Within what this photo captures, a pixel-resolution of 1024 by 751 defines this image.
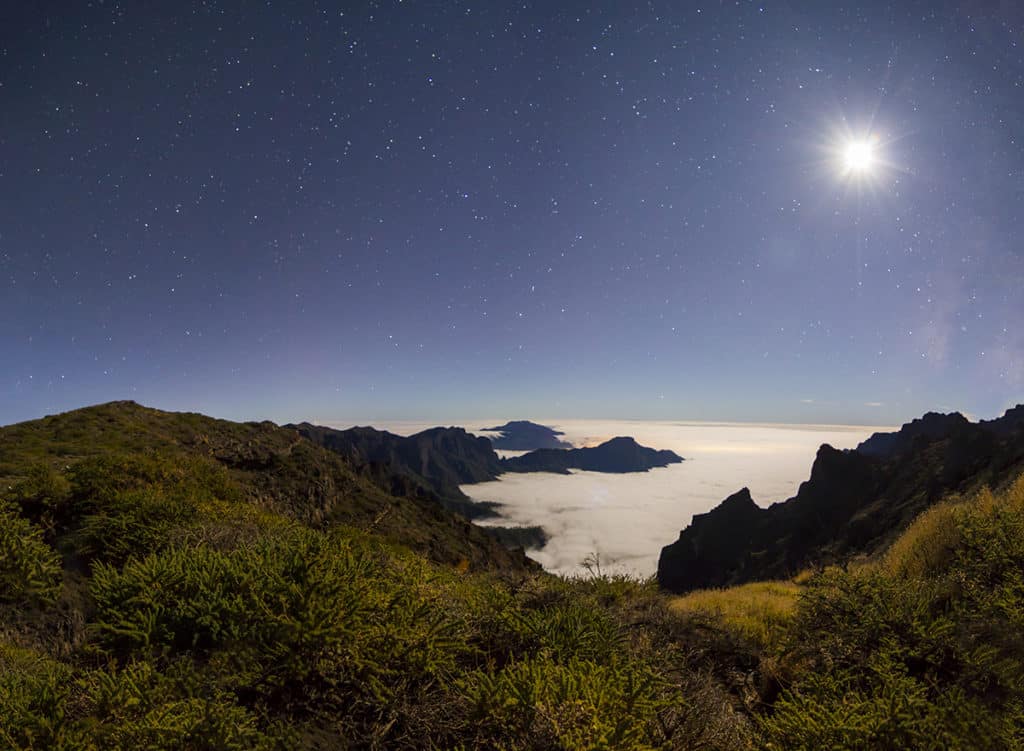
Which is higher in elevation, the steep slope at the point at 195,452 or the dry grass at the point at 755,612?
the steep slope at the point at 195,452

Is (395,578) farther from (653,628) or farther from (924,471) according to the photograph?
(924,471)

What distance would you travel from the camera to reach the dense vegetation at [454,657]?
315cm

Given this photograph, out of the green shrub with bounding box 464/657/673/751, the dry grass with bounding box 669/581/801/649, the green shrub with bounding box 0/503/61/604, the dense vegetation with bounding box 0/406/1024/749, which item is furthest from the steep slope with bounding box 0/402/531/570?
the green shrub with bounding box 464/657/673/751

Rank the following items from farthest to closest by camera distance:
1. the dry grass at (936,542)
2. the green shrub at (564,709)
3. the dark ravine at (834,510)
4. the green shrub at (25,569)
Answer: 1. the dark ravine at (834,510)
2. the dry grass at (936,542)
3. the green shrub at (25,569)
4. the green shrub at (564,709)

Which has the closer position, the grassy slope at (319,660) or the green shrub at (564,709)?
the green shrub at (564,709)

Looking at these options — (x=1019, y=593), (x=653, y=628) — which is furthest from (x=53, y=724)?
(x=1019, y=593)

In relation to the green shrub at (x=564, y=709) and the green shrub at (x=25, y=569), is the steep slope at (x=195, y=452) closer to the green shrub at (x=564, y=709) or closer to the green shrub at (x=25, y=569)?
the green shrub at (x=25, y=569)

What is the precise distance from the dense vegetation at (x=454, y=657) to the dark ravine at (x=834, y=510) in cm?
4266

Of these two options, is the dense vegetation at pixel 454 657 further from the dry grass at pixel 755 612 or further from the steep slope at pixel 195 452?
the steep slope at pixel 195 452

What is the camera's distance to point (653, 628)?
5.85 m

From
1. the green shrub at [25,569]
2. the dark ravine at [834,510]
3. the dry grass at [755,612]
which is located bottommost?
the dark ravine at [834,510]

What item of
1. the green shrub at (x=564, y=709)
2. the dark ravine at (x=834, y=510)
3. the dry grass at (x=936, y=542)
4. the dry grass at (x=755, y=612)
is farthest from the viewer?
the dark ravine at (x=834, y=510)

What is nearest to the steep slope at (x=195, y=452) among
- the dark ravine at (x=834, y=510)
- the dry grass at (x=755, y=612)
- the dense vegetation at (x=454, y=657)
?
the dense vegetation at (x=454, y=657)

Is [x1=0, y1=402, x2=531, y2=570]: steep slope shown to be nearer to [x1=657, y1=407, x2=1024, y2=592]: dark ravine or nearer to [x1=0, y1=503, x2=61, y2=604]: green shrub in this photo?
[x1=0, y1=503, x2=61, y2=604]: green shrub
